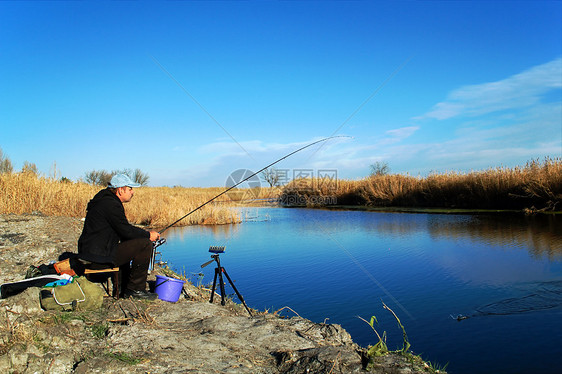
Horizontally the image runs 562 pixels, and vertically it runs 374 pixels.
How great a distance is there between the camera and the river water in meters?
4.42

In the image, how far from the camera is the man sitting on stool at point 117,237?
15.4ft

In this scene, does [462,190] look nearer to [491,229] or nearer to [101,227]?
[491,229]

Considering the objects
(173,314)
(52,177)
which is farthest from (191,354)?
(52,177)

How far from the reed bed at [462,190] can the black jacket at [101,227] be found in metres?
15.7

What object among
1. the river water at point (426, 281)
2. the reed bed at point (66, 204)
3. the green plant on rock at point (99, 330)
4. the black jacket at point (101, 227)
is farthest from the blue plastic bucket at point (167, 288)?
the reed bed at point (66, 204)

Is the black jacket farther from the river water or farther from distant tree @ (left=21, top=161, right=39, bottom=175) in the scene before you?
A: distant tree @ (left=21, top=161, right=39, bottom=175)

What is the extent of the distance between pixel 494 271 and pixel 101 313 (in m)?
6.56

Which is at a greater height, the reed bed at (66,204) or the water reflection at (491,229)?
the reed bed at (66,204)

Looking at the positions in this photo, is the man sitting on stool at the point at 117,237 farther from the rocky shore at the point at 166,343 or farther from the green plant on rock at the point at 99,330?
the green plant on rock at the point at 99,330

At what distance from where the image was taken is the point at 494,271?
7.45 meters

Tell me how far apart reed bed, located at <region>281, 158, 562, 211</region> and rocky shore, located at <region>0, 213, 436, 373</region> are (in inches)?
587

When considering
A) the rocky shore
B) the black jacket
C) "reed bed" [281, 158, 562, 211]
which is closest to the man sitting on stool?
the black jacket

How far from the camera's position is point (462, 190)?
19844mm

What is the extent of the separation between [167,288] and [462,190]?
18.0m
